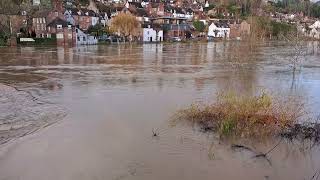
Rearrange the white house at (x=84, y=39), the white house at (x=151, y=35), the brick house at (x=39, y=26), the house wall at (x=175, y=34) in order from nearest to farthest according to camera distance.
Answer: the white house at (x=84, y=39), the brick house at (x=39, y=26), the white house at (x=151, y=35), the house wall at (x=175, y=34)

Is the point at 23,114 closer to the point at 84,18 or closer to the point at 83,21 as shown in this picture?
the point at 83,21

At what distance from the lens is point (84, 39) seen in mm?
79562

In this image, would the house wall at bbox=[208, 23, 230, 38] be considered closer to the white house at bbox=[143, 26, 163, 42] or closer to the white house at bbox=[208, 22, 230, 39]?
the white house at bbox=[208, 22, 230, 39]

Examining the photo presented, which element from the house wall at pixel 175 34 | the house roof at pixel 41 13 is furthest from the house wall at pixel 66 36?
the house wall at pixel 175 34

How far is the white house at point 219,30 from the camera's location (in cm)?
11375

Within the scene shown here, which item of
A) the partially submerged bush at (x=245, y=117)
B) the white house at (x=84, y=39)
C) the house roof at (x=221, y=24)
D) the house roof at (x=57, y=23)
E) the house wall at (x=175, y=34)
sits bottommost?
the partially submerged bush at (x=245, y=117)

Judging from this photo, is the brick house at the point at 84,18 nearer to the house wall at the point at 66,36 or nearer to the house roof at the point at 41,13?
the house roof at the point at 41,13

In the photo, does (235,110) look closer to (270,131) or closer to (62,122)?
(270,131)

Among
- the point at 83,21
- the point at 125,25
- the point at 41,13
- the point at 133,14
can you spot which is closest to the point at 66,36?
the point at 41,13

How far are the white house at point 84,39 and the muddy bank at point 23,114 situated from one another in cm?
5773

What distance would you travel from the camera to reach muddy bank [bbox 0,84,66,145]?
14.1 metres

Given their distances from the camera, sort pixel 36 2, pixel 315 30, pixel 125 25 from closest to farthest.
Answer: pixel 125 25 → pixel 36 2 → pixel 315 30

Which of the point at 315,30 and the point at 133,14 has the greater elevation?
the point at 133,14

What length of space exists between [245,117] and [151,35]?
83.9 m
